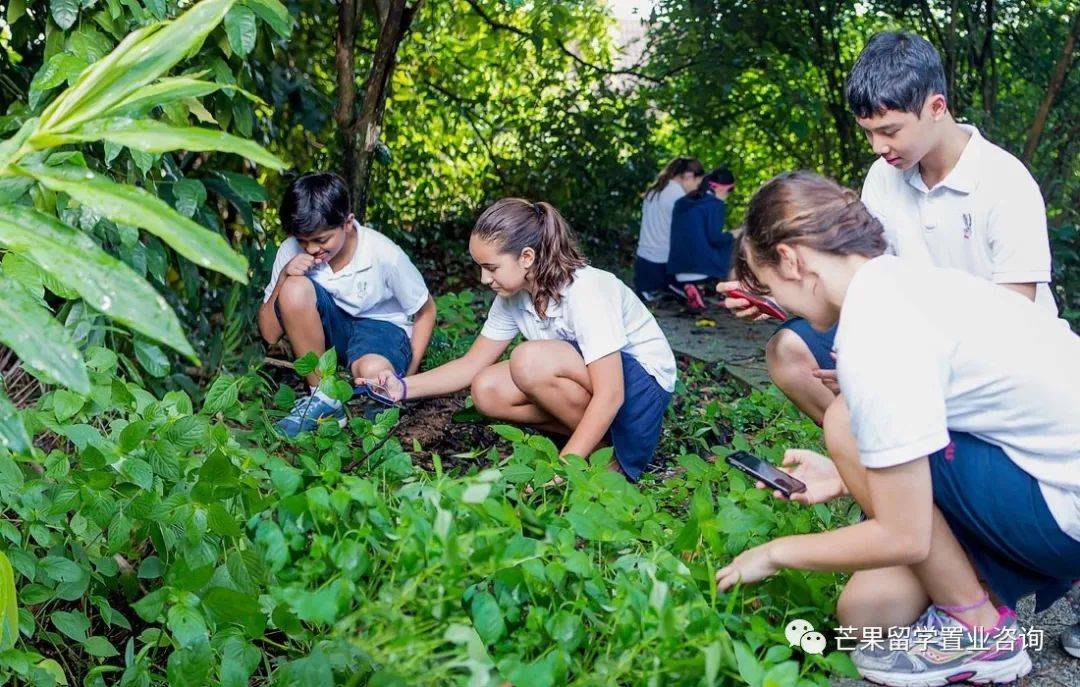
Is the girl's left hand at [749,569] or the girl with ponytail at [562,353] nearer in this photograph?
the girl's left hand at [749,569]

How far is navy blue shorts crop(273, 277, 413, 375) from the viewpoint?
12.6 feet

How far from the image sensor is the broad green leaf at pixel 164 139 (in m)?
1.22

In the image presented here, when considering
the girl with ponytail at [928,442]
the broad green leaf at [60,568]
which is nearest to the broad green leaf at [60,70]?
the broad green leaf at [60,568]

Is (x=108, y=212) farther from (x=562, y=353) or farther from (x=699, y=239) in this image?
(x=699, y=239)

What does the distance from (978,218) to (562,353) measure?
1078 millimetres

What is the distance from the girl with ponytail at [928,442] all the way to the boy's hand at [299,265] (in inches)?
76.6

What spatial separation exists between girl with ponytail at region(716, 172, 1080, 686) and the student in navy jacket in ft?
14.7

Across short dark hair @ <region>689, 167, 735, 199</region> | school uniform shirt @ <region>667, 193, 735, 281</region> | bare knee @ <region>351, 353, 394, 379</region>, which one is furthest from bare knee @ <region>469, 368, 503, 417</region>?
short dark hair @ <region>689, 167, 735, 199</region>

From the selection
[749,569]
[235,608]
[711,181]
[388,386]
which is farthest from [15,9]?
[711,181]

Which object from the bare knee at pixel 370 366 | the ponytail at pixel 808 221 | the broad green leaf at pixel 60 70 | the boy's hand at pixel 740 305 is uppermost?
the broad green leaf at pixel 60 70

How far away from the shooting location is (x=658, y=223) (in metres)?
7.04

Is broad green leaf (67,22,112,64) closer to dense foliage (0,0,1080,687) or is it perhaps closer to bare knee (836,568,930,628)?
dense foliage (0,0,1080,687)

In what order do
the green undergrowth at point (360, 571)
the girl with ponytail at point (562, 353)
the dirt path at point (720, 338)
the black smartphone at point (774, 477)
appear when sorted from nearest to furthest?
1. the green undergrowth at point (360, 571)
2. the black smartphone at point (774, 477)
3. the girl with ponytail at point (562, 353)
4. the dirt path at point (720, 338)

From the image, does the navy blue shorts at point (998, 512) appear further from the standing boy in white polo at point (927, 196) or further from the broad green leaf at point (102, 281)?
the broad green leaf at point (102, 281)
